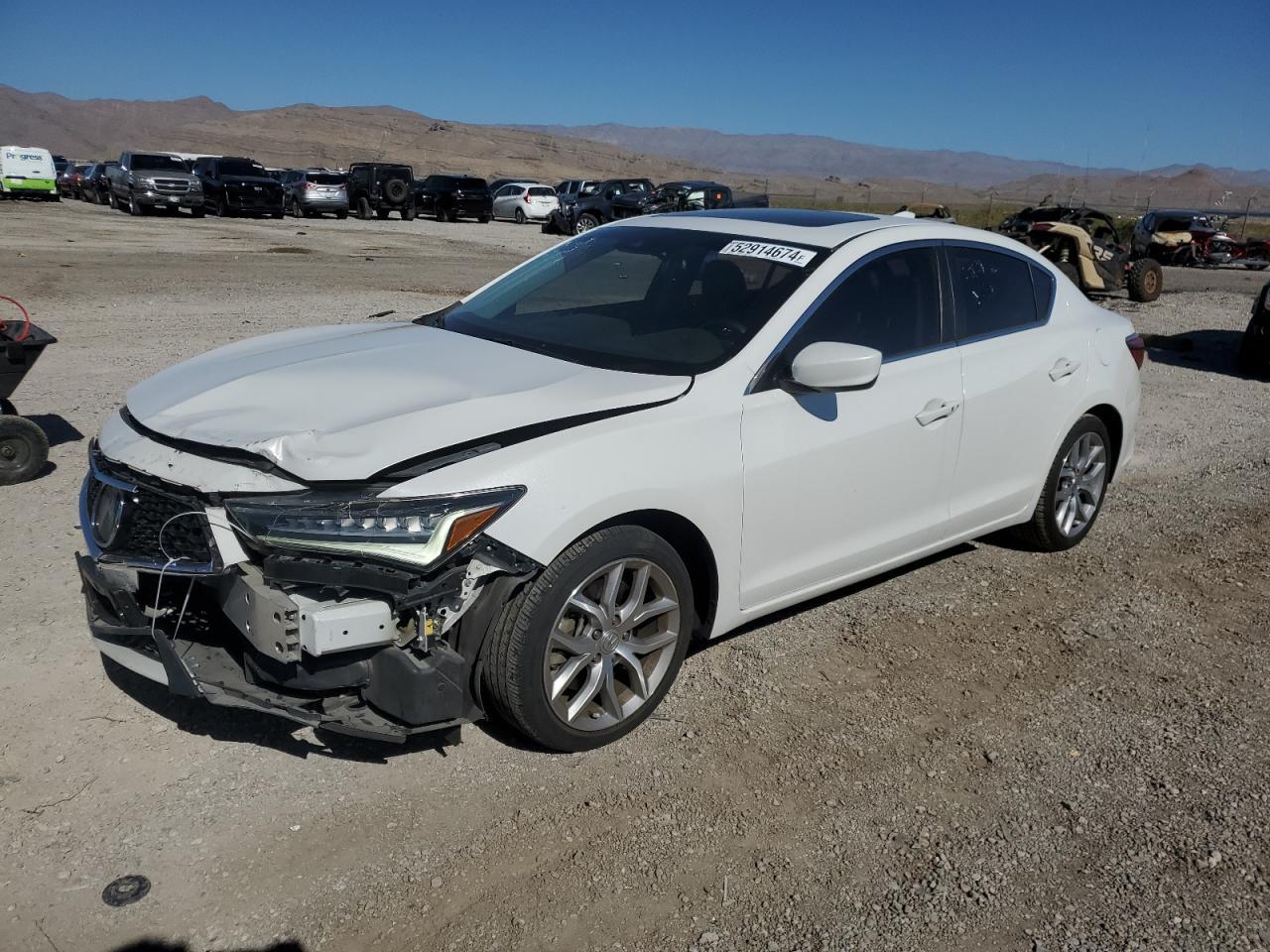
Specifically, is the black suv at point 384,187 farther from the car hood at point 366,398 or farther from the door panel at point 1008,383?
the car hood at point 366,398

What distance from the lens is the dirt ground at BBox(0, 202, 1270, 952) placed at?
2777 millimetres

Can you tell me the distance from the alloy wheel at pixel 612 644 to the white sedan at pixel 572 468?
0.01 metres

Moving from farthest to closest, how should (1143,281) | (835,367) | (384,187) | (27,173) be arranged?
(27,173)
(384,187)
(1143,281)
(835,367)

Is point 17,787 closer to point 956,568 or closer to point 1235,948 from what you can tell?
point 1235,948

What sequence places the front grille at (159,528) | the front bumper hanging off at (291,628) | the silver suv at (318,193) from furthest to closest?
the silver suv at (318,193)
the front grille at (159,528)
the front bumper hanging off at (291,628)

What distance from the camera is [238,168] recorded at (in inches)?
1323

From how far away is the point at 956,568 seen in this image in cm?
535

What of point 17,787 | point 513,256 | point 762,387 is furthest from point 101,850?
point 513,256

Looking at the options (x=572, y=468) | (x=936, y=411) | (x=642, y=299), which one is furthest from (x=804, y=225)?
(x=572, y=468)

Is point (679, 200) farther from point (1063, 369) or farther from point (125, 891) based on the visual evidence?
point (125, 891)

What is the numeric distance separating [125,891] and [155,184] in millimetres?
32900

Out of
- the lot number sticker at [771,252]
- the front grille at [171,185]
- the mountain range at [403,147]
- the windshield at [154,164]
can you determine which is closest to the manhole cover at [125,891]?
the lot number sticker at [771,252]

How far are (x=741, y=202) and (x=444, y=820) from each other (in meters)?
29.3

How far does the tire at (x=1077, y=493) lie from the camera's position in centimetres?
522
